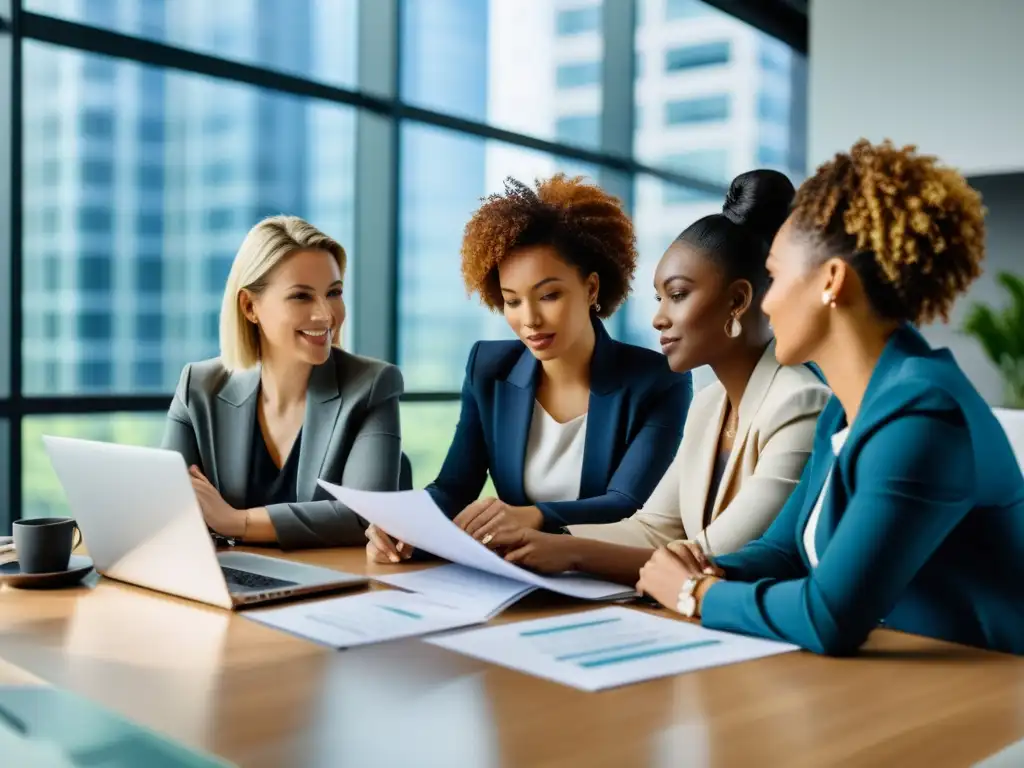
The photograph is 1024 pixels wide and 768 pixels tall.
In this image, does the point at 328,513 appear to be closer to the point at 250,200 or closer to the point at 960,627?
the point at 960,627

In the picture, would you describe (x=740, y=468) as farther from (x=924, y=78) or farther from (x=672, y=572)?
(x=924, y=78)

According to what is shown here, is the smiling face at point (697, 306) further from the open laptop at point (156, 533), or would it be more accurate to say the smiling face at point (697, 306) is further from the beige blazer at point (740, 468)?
the open laptop at point (156, 533)

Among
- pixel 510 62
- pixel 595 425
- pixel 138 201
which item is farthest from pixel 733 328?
pixel 510 62

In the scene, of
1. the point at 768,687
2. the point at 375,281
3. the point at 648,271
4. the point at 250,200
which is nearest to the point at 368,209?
the point at 375,281

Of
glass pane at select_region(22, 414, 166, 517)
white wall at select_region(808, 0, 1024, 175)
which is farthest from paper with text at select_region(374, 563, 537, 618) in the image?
white wall at select_region(808, 0, 1024, 175)

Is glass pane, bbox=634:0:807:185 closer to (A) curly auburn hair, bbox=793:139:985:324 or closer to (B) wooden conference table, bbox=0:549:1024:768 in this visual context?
(A) curly auburn hair, bbox=793:139:985:324

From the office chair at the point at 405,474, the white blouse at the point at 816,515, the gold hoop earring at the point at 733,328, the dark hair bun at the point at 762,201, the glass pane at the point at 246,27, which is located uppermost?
the glass pane at the point at 246,27

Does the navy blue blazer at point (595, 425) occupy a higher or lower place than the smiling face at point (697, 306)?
lower

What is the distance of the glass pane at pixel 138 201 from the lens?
3746 mm

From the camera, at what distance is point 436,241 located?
528cm

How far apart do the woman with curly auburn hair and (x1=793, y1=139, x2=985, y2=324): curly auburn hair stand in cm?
95

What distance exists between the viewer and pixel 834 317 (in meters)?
1.33

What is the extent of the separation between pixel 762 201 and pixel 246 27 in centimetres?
308

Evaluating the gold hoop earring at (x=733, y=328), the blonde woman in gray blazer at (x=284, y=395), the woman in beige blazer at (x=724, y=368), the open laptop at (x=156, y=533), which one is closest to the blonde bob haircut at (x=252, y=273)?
the blonde woman in gray blazer at (x=284, y=395)
